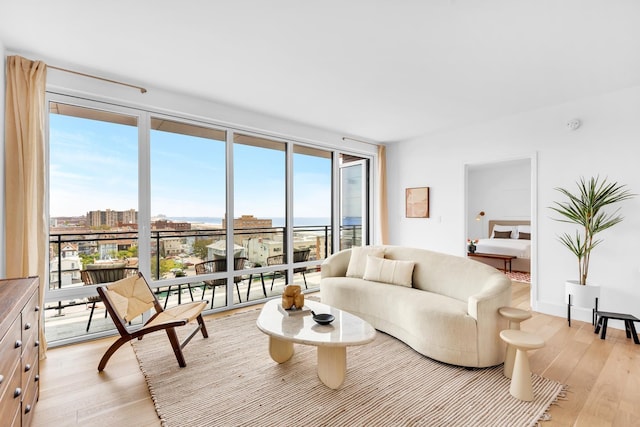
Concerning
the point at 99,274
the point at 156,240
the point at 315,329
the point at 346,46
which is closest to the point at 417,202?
the point at 346,46

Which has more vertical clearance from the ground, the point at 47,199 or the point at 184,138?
the point at 184,138

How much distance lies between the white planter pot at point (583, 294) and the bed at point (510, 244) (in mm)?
2936

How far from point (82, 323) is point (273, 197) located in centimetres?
263

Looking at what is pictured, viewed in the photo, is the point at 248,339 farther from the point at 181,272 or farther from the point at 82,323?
the point at 82,323

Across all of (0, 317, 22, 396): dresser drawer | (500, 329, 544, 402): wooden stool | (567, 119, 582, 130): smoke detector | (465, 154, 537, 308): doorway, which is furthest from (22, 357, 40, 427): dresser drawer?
(465, 154, 537, 308): doorway

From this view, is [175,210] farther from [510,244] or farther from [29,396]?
[510,244]

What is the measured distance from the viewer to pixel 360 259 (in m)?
4.01

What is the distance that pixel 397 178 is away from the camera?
19.1 feet

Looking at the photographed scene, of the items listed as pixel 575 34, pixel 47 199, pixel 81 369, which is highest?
pixel 575 34

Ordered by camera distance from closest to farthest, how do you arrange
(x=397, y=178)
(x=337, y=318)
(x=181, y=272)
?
(x=337, y=318)
(x=181, y=272)
(x=397, y=178)

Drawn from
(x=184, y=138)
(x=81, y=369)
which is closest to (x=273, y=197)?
(x=184, y=138)

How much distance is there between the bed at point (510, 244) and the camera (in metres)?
6.23

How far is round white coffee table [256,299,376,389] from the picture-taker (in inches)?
82.8

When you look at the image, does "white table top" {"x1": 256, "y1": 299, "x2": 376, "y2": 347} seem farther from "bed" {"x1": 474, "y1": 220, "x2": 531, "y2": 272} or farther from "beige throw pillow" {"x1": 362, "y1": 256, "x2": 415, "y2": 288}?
"bed" {"x1": 474, "y1": 220, "x2": 531, "y2": 272}
